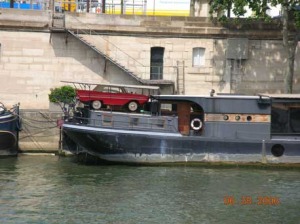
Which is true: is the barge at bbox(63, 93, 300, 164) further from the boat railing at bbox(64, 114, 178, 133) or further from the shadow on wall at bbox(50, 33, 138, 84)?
the shadow on wall at bbox(50, 33, 138, 84)

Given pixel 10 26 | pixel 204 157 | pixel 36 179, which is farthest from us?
pixel 10 26

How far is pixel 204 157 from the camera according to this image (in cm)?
2328

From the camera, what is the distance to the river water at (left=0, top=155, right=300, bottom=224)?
53.8ft

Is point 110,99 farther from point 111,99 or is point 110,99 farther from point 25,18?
point 25,18

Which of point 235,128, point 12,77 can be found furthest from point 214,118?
point 12,77

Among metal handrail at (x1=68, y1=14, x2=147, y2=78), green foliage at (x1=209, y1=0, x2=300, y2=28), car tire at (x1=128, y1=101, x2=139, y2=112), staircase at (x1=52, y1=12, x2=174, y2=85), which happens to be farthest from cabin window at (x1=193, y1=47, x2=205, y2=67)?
car tire at (x1=128, y1=101, x2=139, y2=112)

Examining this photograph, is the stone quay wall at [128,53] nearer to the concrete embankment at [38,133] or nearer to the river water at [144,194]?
the concrete embankment at [38,133]

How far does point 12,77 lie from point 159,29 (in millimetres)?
6410

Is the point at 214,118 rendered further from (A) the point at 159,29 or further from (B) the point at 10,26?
(B) the point at 10,26

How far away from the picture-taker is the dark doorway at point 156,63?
96.0 feet

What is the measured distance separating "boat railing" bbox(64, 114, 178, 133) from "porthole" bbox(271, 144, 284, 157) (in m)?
3.38

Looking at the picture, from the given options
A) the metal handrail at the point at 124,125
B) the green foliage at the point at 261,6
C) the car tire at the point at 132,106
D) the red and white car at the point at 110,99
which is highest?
the green foliage at the point at 261,6

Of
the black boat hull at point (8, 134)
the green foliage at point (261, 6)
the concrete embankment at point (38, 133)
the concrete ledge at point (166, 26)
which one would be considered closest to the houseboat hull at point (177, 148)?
the black boat hull at point (8, 134)

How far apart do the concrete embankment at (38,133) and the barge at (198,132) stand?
2.68 meters
